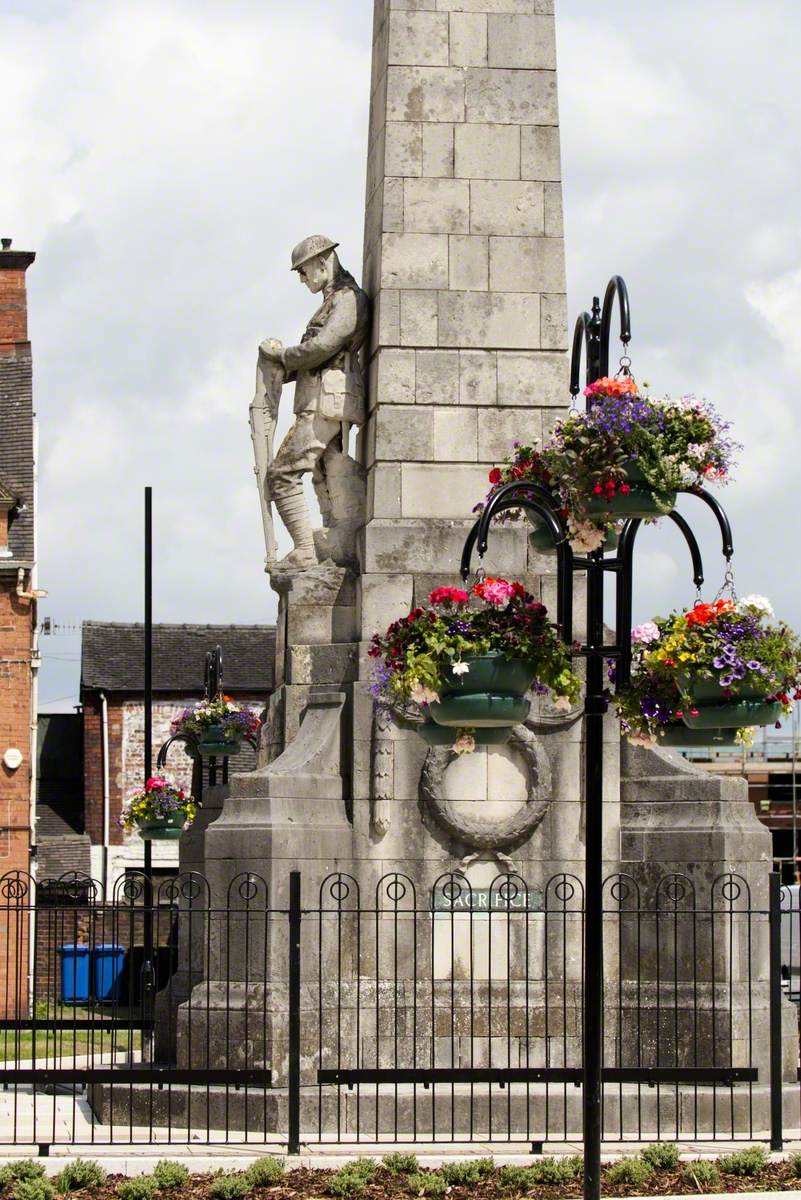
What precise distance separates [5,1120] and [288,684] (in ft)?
12.7

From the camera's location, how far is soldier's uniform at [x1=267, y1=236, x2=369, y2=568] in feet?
56.6

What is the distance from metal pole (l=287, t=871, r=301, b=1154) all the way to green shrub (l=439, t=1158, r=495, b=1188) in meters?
1.53

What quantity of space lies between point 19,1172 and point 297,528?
6171mm

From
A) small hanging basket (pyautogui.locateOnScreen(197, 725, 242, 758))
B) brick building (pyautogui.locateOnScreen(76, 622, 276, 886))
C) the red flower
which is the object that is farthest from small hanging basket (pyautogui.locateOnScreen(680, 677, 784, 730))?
brick building (pyautogui.locateOnScreen(76, 622, 276, 886))

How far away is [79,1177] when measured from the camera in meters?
12.9

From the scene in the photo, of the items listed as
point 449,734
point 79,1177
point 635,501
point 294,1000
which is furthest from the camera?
point 294,1000

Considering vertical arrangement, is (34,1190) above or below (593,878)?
below

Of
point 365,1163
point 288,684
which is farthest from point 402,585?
point 365,1163

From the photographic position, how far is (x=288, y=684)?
1694 cm

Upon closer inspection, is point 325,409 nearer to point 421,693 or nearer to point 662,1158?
point 421,693

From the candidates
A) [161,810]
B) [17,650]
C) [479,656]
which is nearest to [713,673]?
[479,656]

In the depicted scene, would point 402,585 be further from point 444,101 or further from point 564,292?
point 444,101

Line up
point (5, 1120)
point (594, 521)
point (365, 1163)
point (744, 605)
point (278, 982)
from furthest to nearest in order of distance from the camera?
point (5, 1120) → point (278, 982) → point (365, 1163) → point (744, 605) → point (594, 521)

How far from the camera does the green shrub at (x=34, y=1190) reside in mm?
12320
